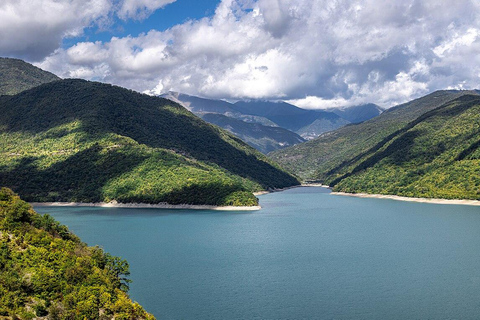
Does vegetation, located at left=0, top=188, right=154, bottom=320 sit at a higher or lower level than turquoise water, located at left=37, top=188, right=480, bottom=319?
higher

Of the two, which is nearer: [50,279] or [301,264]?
[50,279]

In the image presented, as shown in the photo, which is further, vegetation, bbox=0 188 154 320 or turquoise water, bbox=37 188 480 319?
turquoise water, bbox=37 188 480 319

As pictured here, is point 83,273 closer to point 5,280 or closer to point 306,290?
point 5,280

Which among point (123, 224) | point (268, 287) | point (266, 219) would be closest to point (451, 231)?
point (266, 219)

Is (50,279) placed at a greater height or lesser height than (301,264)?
greater
